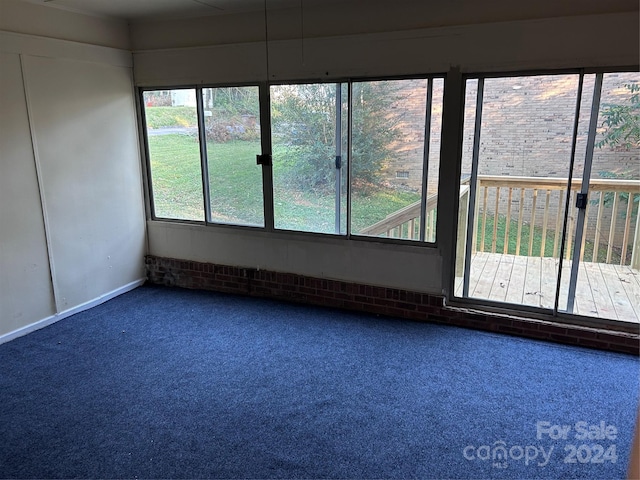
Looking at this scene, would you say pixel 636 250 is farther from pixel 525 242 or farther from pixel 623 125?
pixel 623 125

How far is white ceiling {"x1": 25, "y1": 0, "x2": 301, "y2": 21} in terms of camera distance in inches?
144

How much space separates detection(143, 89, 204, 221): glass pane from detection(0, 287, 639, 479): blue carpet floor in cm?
133

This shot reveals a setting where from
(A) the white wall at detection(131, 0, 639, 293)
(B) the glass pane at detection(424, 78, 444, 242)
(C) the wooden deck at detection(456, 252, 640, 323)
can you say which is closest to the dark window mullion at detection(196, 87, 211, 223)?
(A) the white wall at detection(131, 0, 639, 293)

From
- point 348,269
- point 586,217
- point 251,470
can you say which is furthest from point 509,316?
point 251,470

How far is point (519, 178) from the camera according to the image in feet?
11.6

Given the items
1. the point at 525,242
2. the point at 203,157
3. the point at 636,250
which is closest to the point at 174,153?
the point at 203,157

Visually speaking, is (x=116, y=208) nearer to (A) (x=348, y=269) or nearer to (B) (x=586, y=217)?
(A) (x=348, y=269)

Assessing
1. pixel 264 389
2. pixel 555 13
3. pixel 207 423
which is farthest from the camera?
pixel 555 13

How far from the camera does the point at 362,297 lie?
159 inches

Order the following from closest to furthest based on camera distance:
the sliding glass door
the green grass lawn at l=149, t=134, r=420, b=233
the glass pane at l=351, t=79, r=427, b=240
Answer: the sliding glass door, the glass pane at l=351, t=79, r=427, b=240, the green grass lawn at l=149, t=134, r=420, b=233

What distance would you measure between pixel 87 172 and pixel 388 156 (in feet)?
8.82

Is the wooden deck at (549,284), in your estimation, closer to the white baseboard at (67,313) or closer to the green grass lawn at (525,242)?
the green grass lawn at (525,242)

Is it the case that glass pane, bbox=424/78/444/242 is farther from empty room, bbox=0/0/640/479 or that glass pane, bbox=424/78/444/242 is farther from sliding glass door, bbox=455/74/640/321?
sliding glass door, bbox=455/74/640/321

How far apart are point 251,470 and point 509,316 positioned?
7.69ft
